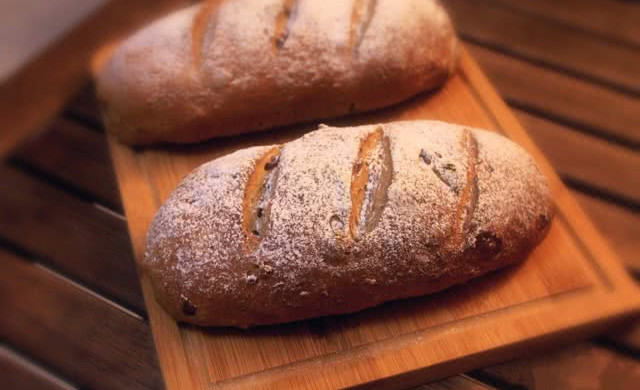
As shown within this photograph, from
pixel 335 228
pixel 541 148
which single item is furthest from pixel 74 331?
pixel 541 148

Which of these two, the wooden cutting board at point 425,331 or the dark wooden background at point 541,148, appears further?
the dark wooden background at point 541,148

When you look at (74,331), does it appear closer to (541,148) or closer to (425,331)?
(425,331)

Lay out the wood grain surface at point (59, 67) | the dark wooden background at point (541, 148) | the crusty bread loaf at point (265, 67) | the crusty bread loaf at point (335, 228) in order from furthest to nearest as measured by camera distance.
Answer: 1. the wood grain surface at point (59, 67)
2. the crusty bread loaf at point (265, 67)
3. the dark wooden background at point (541, 148)
4. the crusty bread loaf at point (335, 228)

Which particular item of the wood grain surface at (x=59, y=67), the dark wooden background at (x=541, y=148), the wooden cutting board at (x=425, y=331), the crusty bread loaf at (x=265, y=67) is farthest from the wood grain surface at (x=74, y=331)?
the wood grain surface at (x=59, y=67)

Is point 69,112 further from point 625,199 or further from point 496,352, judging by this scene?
point 625,199

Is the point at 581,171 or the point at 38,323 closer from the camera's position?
the point at 38,323

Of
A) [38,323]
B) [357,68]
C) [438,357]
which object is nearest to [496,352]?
[438,357]

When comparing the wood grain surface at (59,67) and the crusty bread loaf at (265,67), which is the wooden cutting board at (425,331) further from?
the wood grain surface at (59,67)
